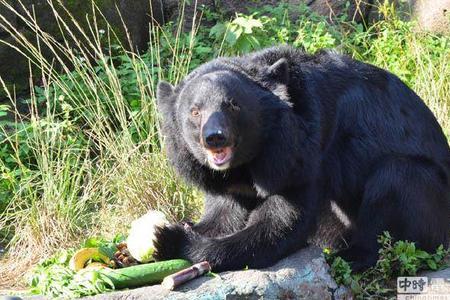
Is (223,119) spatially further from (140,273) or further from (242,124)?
(140,273)

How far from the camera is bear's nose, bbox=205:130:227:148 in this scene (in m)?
5.57

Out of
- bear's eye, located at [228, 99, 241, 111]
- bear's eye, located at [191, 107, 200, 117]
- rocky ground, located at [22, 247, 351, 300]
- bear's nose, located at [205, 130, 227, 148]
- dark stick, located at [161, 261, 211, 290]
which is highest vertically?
bear's eye, located at [228, 99, 241, 111]

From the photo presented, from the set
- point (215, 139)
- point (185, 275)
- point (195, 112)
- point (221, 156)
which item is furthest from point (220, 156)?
point (185, 275)

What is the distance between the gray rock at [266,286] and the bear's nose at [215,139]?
2.78 feet

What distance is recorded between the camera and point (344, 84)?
653 centimetres

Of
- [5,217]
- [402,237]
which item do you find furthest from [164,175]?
[402,237]

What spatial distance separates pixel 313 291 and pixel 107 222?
350 centimetres

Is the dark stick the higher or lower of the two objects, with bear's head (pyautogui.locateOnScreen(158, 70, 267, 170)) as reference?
lower

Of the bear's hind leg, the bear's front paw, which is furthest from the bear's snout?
the bear's hind leg

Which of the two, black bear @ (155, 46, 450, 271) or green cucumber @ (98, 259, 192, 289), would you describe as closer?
green cucumber @ (98, 259, 192, 289)

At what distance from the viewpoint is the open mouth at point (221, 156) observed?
5.69 m

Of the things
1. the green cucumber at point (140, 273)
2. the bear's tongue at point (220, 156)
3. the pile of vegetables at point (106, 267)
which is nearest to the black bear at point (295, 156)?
the bear's tongue at point (220, 156)

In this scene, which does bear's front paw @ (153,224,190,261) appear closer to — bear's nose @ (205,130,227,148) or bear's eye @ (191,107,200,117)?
bear's nose @ (205,130,227,148)

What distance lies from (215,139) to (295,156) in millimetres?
628
